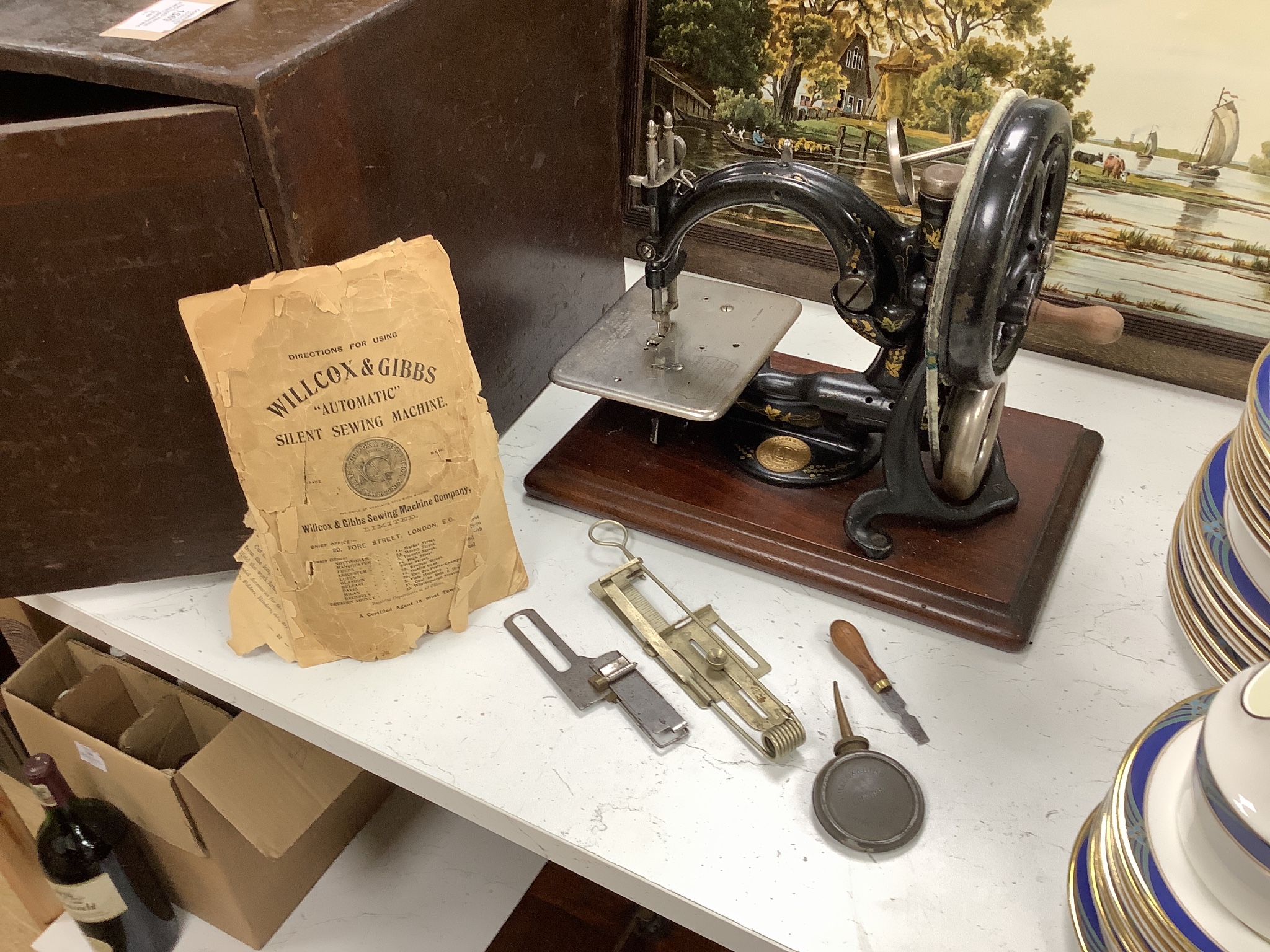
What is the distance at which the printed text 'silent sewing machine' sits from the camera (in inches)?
30.7

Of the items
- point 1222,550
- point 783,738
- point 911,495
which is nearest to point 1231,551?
point 1222,550

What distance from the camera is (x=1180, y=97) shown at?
1.07 m

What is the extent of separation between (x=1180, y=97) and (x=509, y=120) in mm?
705

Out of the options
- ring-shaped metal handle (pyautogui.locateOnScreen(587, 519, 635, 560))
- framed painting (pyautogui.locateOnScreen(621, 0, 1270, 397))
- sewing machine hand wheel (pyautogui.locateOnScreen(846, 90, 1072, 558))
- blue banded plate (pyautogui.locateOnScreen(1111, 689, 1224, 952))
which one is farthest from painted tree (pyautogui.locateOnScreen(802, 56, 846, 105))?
blue banded plate (pyautogui.locateOnScreen(1111, 689, 1224, 952))

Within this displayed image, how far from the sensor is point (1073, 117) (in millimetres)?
1129

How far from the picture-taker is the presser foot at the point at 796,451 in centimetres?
105

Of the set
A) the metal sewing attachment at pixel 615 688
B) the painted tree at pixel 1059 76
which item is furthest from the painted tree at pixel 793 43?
the metal sewing attachment at pixel 615 688

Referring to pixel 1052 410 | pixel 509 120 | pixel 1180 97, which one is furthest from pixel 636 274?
pixel 1180 97

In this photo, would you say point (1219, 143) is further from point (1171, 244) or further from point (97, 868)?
point (97, 868)

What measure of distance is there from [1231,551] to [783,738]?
14.8 inches

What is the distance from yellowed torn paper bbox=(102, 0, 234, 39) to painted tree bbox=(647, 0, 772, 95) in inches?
23.6

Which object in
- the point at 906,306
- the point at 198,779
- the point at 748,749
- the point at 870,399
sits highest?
the point at 906,306

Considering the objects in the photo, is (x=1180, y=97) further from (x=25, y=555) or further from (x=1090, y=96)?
(x=25, y=555)

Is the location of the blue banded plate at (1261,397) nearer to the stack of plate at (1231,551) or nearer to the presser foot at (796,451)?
the stack of plate at (1231,551)
